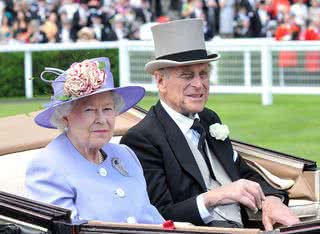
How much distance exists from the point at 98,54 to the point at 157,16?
1065 centimetres

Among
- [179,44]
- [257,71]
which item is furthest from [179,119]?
[257,71]

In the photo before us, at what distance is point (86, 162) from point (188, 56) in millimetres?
1030

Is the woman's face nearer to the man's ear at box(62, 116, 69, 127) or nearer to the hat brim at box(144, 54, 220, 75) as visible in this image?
the man's ear at box(62, 116, 69, 127)

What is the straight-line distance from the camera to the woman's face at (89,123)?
15.3ft

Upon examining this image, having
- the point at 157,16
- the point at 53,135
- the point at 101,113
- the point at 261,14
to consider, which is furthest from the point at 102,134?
the point at 157,16

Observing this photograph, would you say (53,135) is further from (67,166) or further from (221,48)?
(221,48)

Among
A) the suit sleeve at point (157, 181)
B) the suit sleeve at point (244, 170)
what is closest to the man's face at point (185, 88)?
the suit sleeve at point (157, 181)

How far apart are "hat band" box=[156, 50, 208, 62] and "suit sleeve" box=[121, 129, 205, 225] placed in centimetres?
39

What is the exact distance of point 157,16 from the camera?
28.8 m

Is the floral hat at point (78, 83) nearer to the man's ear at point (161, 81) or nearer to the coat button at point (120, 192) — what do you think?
the coat button at point (120, 192)

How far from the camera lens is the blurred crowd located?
2161 cm

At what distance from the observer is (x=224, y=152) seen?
556cm

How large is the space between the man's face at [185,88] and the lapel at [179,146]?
8cm

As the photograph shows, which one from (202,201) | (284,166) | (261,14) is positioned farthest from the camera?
(261,14)
